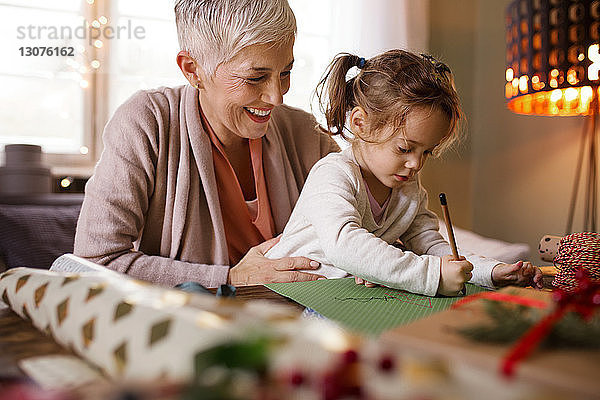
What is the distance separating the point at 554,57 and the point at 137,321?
2123 millimetres

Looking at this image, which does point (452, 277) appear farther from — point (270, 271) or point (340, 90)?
point (340, 90)

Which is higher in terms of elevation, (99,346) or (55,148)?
(55,148)

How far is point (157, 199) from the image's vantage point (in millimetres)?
1217

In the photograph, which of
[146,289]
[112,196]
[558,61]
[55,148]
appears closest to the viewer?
[146,289]

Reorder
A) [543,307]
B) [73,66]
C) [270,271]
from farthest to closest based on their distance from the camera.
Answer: [73,66] → [270,271] → [543,307]

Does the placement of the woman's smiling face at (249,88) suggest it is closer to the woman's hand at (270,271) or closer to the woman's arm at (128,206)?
the woman's arm at (128,206)

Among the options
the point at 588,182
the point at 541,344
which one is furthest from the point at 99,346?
the point at 588,182

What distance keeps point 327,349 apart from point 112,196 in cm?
90

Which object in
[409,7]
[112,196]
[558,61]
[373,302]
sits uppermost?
[409,7]

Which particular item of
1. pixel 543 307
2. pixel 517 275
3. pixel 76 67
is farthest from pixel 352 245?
pixel 76 67

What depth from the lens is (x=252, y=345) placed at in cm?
30

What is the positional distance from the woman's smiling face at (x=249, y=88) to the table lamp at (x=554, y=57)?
128 cm

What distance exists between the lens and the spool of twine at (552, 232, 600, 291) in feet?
2.45

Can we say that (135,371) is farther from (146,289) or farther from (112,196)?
(112,196)
